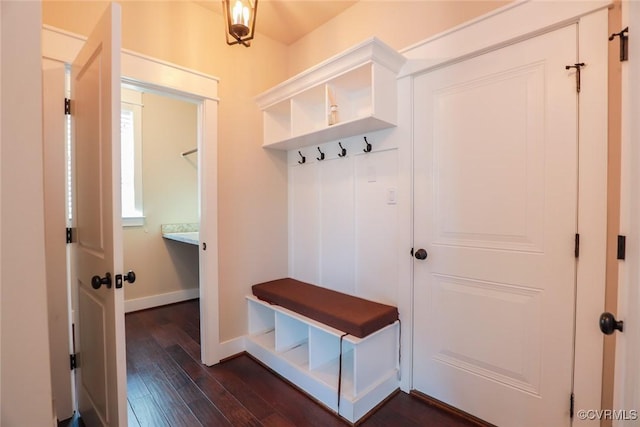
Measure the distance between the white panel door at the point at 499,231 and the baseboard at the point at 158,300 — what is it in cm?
301

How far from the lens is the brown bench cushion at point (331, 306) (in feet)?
5.69

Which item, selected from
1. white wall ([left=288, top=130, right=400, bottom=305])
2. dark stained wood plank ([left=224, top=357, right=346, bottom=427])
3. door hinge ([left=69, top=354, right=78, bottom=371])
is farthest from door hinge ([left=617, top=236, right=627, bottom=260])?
door hinge ([left=69, top=354, right=78, bottom=371])

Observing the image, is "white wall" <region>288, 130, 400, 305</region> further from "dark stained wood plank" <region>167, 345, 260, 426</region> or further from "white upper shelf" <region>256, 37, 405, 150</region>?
"dark stained wood plank" <region>167, 345, 260, 426</region>

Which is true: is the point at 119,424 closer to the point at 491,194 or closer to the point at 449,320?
the point at 449,320

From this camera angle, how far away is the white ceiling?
7.16 feet

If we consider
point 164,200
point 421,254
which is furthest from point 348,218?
point 164,200

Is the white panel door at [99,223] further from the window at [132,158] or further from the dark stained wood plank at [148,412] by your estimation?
the window at [132,158]

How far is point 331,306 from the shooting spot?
77.2 inches

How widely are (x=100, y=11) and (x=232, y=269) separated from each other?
74.7 inches

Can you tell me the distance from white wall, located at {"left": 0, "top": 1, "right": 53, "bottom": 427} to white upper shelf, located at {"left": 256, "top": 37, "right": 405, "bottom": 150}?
1.44m

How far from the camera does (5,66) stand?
67cm

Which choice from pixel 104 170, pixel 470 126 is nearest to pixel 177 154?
pixel 104 170

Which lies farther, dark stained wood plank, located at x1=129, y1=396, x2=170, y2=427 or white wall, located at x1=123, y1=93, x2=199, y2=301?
white wall, located at x1=123, y1=93, x2=199, y2=301

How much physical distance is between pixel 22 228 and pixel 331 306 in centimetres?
159
